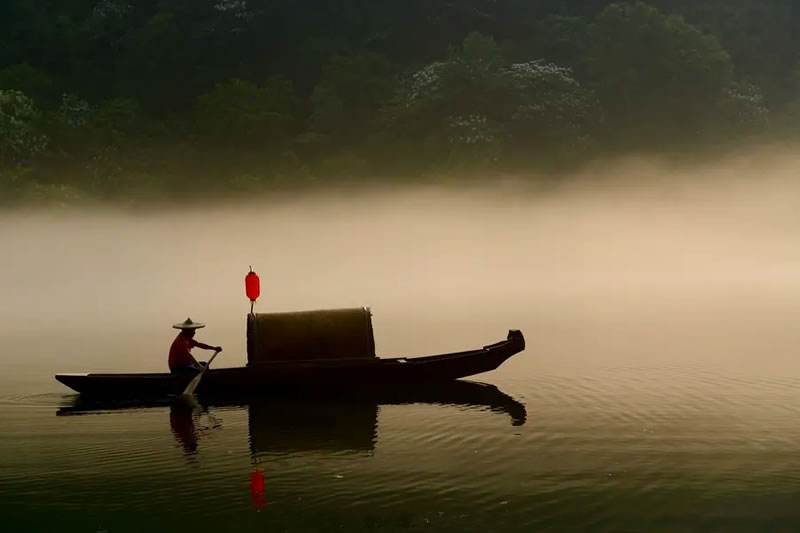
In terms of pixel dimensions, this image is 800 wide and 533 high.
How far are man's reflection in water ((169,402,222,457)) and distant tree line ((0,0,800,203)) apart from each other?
2956 inches

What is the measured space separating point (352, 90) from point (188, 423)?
89045 millimetres

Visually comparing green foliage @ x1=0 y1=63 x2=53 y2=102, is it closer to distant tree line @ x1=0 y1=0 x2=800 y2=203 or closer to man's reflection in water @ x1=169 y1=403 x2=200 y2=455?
distant tree line @ x1=0 y1=0 x2=800 y2=203

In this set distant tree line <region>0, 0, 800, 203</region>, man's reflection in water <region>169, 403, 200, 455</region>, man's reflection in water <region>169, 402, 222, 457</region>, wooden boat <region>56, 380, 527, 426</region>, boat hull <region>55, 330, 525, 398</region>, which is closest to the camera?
man's reflection in water <region>169, 403, 200, 455</region>

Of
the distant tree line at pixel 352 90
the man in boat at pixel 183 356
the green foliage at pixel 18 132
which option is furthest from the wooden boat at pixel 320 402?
the green foliage at pixel 18 132

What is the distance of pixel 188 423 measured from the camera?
22.1 metres

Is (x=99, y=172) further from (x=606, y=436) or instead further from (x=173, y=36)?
(x=606, y=436)

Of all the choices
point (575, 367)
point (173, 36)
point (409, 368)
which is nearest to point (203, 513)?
point (409, 368)

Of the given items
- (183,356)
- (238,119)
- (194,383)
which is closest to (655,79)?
(238,119)

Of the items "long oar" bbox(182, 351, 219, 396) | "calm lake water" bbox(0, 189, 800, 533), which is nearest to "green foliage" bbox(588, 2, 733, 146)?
"calm lake water" bbox(0, 189, 800, 533)

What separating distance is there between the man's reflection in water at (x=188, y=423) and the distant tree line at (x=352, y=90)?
75.1 metres

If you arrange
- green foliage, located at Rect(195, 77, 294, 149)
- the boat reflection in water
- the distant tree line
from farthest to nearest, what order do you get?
green foliage, located at Rect(195, 77, 294, 149), the distant tree line, the boat reflection in water

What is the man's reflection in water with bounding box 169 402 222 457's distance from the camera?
19797 millimetres

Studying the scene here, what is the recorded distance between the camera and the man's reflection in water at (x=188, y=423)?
65.0 feet

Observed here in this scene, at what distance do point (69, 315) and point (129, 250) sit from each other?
42.7 meters
